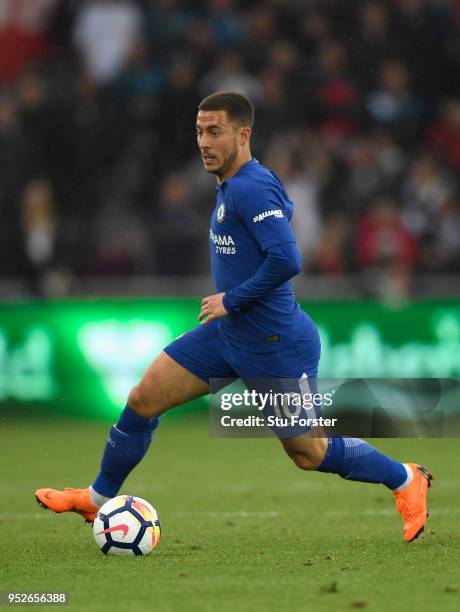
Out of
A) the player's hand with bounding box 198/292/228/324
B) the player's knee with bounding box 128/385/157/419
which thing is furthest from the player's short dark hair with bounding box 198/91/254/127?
the player's knee with bounding box 128/385/157/419

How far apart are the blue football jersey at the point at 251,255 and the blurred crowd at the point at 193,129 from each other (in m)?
6.53

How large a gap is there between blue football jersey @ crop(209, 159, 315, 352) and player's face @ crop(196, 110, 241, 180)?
3.6 inches

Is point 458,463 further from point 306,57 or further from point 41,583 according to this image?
point 306,57

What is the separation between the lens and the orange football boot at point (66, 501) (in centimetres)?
657

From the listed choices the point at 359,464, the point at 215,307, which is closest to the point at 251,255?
the point at 215,307

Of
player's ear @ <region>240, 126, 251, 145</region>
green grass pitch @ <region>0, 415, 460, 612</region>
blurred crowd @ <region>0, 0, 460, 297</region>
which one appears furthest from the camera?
blurred crowd @ <region>0, 0, 460, 297</region>

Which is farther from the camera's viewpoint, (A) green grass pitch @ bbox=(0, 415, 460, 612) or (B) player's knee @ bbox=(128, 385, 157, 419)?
(B) player's knee @ bbox=(128, 385, 157, 419)

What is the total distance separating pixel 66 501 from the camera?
6566mm

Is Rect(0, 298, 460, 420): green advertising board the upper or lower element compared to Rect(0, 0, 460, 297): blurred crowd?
lower

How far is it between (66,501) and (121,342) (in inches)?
227

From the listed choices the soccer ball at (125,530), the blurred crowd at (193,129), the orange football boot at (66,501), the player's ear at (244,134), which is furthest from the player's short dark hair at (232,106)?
the blurred crowd at (193,129)

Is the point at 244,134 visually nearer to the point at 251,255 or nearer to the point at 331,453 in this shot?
the point at 251,255

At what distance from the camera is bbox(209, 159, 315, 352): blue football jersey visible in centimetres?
605

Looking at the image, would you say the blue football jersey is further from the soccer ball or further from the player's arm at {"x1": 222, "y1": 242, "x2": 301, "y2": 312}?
the soccer ball
